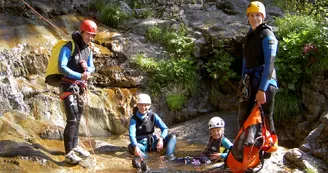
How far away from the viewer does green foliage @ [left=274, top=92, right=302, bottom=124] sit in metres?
8.16

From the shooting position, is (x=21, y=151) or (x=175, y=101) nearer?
(x=21, y=151)

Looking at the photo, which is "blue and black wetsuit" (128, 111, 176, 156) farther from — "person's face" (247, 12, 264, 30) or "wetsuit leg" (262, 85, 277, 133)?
"person's face" (247, 12, 264, 30)

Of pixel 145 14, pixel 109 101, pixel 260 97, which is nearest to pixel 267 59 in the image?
pixel 260 97

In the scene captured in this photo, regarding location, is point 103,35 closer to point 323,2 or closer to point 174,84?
point 174,84

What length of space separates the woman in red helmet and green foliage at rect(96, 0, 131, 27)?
587 cm

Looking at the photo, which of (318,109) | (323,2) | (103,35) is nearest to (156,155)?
(318,109)

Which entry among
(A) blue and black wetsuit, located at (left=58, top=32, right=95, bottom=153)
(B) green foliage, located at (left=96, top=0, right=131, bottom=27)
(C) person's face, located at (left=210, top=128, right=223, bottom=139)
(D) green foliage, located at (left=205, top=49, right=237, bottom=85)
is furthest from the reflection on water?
(B) green foliage, located at (left=96, top=0, right=131, bottom=27)

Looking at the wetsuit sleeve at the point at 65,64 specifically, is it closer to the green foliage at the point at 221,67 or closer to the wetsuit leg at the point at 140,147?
the wetsuit leg at the point at 140,147

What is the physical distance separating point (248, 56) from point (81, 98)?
7.87 feet

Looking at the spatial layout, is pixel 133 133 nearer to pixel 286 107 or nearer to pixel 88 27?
pixel 88 27

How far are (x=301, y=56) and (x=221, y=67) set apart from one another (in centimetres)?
183

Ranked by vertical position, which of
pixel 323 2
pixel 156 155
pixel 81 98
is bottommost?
pixel 156 155

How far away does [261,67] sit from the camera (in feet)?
15.8

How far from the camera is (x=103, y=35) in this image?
10.6 meters
